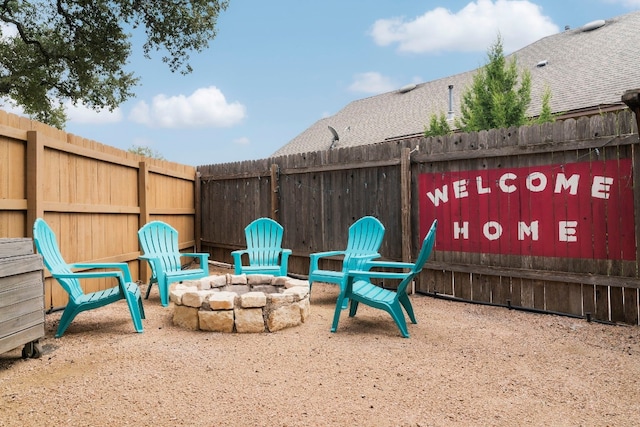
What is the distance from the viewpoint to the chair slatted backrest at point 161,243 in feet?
15.0

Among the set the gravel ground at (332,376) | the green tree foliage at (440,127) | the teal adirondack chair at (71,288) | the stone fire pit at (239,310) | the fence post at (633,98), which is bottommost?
the gravel ground at (332,376)

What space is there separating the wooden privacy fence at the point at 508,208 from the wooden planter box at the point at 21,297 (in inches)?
134

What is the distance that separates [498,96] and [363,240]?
5.46 m

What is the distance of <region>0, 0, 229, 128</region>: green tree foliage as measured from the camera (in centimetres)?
948

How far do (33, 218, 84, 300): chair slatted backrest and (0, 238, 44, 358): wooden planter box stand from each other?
0.35 metres

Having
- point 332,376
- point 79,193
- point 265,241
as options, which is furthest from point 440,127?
point 332,376

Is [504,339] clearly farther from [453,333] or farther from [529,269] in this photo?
[529,269]

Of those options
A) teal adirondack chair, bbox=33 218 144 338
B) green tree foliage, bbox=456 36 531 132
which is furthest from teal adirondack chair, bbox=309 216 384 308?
green tree foliage, bbox=456 36 531 132

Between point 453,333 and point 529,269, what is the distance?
3.91 feet

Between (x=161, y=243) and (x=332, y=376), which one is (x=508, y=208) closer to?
(x=332, y=376)

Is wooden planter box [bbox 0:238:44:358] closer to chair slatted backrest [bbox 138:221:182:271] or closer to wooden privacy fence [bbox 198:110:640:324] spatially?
chair slatted backrest [bbox 138:221:182:271]

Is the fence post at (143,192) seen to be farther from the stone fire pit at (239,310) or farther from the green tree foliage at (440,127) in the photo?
the green tree foliage at (440,127)

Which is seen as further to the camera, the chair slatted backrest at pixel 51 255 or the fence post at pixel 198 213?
the fence post at pixel 198 213

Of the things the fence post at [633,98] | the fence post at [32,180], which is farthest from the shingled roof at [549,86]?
the fence post at [32,180]
